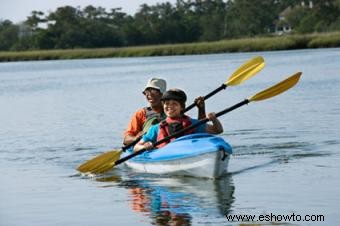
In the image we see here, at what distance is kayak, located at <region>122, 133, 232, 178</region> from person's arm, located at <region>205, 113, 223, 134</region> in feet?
0.34

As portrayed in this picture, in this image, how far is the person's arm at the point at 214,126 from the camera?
11.7 metres

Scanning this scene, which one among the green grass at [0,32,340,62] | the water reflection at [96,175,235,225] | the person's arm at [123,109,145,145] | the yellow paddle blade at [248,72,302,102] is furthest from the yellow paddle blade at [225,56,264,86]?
the green grass at [0,32,340,62]

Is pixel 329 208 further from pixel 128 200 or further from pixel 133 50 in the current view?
pixel 133 50

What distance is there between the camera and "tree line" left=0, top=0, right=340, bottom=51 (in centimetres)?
9094

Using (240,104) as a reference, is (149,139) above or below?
below

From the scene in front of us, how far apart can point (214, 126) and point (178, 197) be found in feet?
3.55

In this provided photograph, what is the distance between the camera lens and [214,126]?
1200cm

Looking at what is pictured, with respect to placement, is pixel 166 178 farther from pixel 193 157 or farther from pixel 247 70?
pixel 247 70

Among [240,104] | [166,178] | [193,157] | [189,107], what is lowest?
[166,178]

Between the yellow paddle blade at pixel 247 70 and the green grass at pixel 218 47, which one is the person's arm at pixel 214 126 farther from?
the green grass at pixel 218 47

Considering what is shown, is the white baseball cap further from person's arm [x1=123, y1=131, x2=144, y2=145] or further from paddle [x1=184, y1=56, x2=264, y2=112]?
paddle [x1=184, y1=56, x2=264, y2=112]

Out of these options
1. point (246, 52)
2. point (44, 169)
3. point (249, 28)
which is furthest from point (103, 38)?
point (44, 169)

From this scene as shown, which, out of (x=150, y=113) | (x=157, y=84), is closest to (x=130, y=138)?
(x=150, y=113)

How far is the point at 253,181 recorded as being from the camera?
40.6ft
